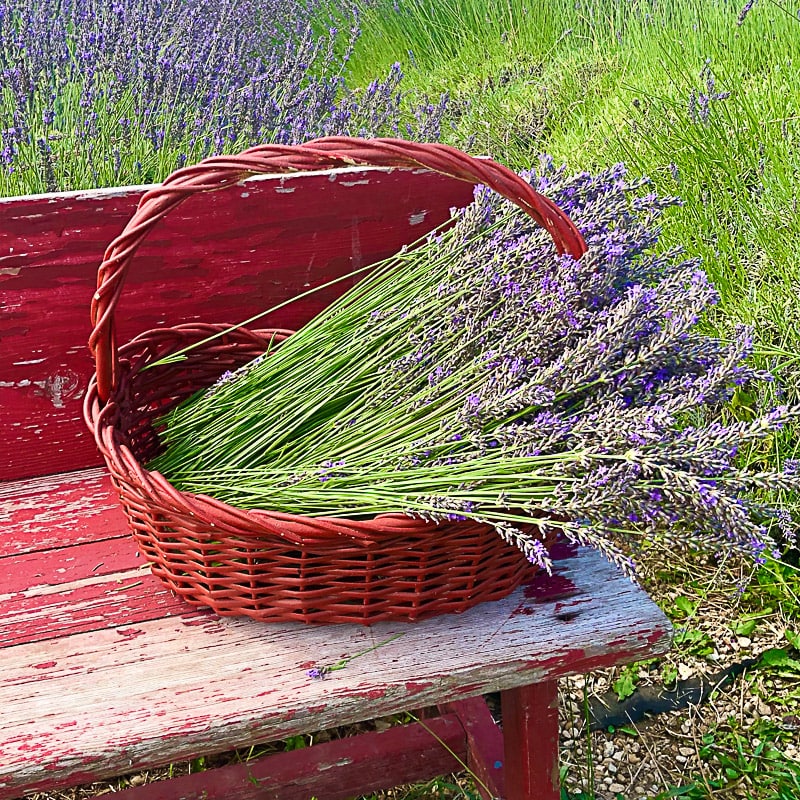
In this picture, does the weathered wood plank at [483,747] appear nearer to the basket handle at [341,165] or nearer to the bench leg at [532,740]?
the bench leg at [532,740]

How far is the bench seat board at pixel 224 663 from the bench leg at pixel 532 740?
151 mm

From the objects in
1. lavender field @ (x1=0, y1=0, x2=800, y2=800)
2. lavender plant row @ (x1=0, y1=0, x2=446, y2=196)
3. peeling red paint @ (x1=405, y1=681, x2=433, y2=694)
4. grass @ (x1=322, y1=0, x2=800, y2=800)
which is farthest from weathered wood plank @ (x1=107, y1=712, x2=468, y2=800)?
lavender plant row @ (x1=0, y1=0, x2=446, y2=196)

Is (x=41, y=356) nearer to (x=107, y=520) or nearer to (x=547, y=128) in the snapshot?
(x=107, y=520)

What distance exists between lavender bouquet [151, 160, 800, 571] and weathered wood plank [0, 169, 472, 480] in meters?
0.27

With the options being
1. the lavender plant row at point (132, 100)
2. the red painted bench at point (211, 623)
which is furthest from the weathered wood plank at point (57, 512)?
the lavender plant row at point (132, 100)

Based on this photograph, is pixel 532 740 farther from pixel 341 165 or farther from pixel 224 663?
pixel 341 165

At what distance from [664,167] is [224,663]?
1.73m

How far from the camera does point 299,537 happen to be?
2.97ft

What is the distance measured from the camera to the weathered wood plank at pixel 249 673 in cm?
93

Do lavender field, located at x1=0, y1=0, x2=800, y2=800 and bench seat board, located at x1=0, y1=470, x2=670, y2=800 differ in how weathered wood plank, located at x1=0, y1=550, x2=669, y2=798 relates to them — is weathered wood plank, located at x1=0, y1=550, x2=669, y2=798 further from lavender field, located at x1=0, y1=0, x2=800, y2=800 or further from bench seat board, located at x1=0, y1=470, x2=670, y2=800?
lavender field, located at x1=0, y1=0, x2=800, y2=800

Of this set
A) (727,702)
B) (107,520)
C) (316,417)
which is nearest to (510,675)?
(316,417)

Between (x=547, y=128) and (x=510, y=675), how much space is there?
251 centimetres

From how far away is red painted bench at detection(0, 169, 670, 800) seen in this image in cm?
96

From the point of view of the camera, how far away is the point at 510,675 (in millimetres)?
1011
